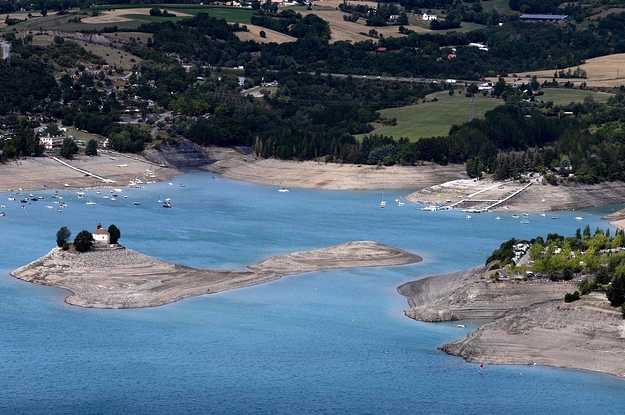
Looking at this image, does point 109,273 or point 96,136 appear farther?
point 96,136

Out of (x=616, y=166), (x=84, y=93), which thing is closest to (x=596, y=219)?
(x=616, y=166)

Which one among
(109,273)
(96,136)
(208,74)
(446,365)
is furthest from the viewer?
(208,74)

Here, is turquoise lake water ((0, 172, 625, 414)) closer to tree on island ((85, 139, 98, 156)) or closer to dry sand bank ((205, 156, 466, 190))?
dry sand bank ((205, 156, 466, 190))

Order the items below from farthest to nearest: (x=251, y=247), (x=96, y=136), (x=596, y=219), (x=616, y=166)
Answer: (x=96, y=136)
(x=616, y=166)
(x=596, y=219)
(x=251, y=247)

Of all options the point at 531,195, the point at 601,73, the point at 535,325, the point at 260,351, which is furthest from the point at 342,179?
the point at 260,351

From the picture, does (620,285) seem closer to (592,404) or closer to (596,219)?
(592,404)

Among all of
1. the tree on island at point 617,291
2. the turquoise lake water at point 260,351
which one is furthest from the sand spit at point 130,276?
the tree on island at point 617,291
